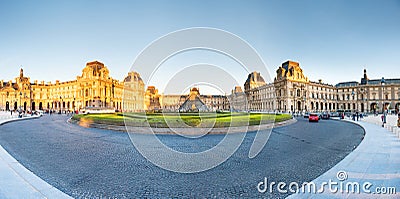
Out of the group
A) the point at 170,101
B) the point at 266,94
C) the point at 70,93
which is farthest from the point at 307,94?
the point at 70,93

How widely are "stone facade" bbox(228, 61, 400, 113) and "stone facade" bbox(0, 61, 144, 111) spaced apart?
46597 millimetres

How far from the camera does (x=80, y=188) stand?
564 centimetres

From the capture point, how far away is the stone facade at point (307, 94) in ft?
242

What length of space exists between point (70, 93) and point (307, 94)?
9081cm

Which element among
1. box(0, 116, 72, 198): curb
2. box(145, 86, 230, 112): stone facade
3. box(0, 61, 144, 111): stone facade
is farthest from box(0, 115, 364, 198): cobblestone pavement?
box(0, 61, 144, 111): stone facade

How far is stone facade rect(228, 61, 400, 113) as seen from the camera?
73875 mm

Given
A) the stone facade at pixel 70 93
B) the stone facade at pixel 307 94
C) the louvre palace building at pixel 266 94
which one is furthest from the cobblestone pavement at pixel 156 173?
the stone facade at pixel 307 94

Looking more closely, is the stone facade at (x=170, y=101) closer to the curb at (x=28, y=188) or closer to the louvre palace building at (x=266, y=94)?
the louvre palace building at (x=266, y=94)

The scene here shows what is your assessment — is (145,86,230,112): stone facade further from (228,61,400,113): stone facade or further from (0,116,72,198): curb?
(0,116,72,198): curb

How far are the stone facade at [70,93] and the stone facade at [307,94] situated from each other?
4660 centimetres

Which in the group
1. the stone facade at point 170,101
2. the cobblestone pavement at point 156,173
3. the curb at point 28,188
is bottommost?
the cobblestone pavement at point 156,173

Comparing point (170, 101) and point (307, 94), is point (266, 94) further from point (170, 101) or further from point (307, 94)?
point (170, 101)

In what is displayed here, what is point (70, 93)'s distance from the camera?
93312mm

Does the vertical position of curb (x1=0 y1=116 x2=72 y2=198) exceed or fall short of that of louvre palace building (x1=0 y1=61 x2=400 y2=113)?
it falls short
